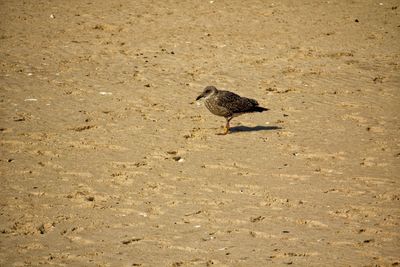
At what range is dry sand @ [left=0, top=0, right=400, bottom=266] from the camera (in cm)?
618

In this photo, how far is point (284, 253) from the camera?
588cm

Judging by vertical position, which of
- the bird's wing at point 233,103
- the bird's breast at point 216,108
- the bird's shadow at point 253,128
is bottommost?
the bird's shadow at point 253,128

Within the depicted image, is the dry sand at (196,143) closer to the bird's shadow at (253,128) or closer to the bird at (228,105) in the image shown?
the bird's shadow at (253,128)

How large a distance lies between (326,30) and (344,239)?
10.4 metres

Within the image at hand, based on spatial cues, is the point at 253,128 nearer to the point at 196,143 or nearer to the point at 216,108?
the point at 216,108

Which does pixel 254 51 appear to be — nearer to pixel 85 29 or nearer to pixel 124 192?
pixel 85 29

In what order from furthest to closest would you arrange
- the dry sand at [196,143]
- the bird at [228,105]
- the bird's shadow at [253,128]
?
the bird's shadow at [253,128], the bird at [228,105], the dry sand at [196,143]

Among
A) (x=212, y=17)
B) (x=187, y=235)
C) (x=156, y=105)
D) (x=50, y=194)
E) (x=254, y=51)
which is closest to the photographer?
(x=187, y=235)

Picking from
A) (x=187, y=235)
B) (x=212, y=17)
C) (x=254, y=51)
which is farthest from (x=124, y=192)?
(x=212, y=17)

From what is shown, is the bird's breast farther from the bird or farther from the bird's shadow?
the bird's shadow

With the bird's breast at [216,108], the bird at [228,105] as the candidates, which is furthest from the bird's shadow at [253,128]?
the bird's breast at [216,108]

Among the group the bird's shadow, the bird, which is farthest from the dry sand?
the bird

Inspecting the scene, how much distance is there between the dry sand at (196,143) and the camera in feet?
20.3

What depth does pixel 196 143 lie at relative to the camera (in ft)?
29.6
